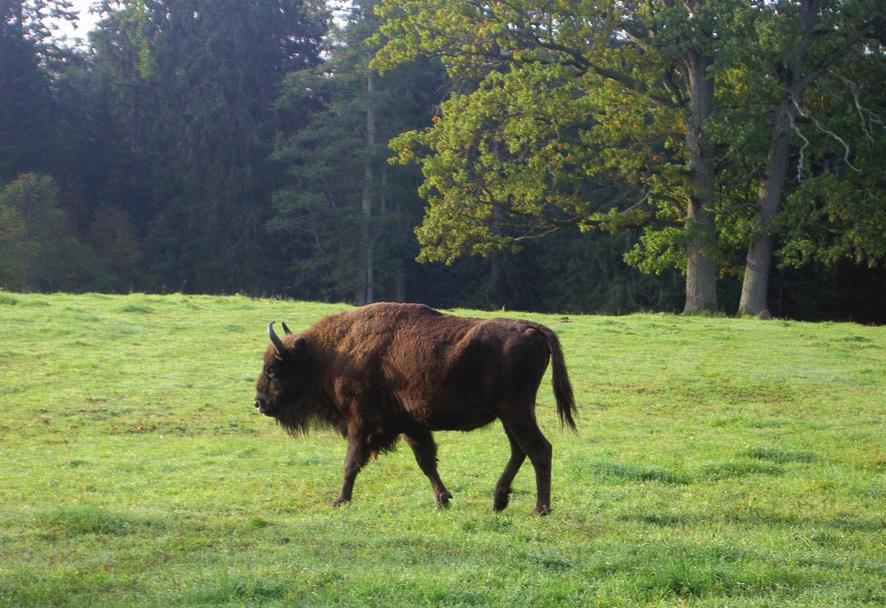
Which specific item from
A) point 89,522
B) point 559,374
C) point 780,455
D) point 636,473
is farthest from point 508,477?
point 780,455

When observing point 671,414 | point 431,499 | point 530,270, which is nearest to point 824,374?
point 671,414

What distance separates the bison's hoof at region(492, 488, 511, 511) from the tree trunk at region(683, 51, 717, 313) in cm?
2216

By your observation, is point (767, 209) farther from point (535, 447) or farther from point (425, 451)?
point (535, 447)

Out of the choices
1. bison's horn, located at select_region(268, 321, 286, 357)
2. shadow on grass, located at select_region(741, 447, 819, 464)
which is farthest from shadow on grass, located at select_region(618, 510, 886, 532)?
bison's horn, located at select_region(268, 321, 286, 357)

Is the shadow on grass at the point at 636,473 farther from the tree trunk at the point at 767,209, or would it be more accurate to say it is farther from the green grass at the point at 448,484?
Result: the tree trunk at the point at 767,209

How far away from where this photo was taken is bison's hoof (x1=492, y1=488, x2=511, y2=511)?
924 centimetres

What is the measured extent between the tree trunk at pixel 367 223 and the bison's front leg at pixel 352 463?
143ft

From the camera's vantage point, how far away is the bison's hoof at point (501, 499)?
9.24 m

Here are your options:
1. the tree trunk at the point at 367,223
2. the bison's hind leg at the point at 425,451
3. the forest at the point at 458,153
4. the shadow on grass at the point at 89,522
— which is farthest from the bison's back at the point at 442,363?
the tree trunk at the point at 367,223

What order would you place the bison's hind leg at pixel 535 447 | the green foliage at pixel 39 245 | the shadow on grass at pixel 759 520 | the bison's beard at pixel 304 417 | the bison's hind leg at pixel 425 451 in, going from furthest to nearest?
1. the green foliage at pixel 39 245
2. the bison's beard at pixel 304 417
3. the bison's hind leg at pixel 425 451
4. the bison's hind leg at pixel 535 447
5. the shadow on grass at pixel 759 520

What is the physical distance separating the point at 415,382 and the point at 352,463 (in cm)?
104

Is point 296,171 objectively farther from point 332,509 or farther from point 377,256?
point 332,509

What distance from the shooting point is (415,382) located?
31.1ft

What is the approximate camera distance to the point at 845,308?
45281 mm
